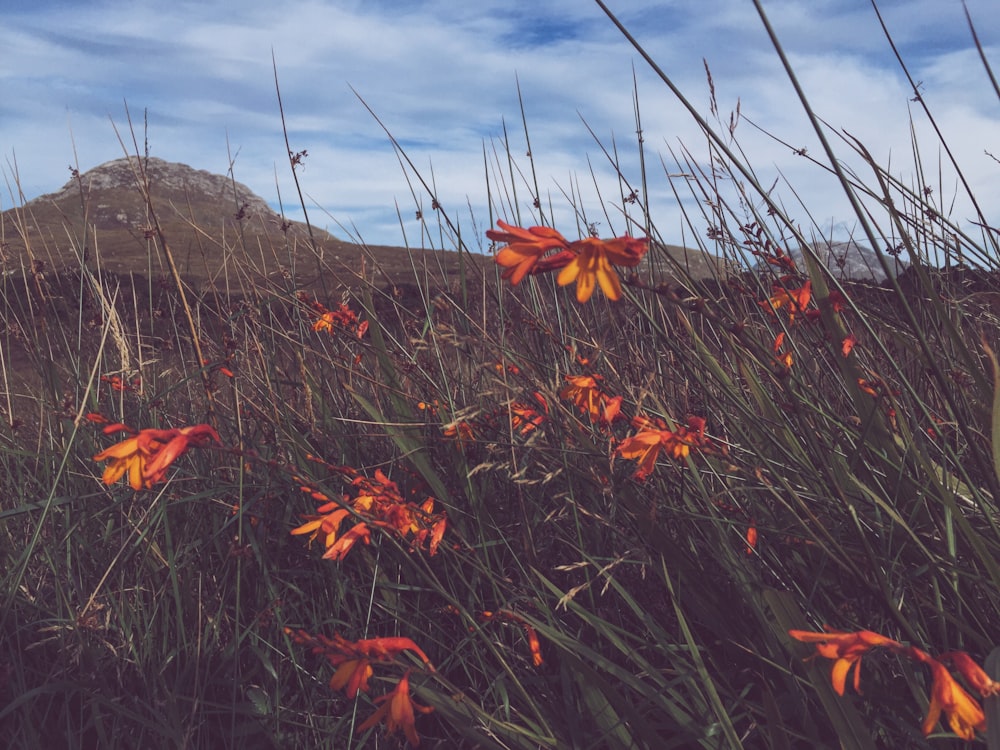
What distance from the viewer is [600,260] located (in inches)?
29.3

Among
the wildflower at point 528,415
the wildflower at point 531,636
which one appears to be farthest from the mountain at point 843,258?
the wildflower at point 531,636

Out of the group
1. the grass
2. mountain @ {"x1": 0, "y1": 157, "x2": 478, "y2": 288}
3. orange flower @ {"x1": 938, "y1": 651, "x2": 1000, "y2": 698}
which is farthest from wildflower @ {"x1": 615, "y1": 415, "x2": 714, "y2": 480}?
mountain @ {"x1": 0, "y1": 157, "x2": 478, "y2": 288}

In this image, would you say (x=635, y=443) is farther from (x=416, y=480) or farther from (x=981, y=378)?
(x=416, y=480)

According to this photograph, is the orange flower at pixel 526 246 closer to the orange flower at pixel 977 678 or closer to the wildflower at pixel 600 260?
the wildflower at pixel 600 260

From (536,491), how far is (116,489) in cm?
100

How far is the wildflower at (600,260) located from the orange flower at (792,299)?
1.93 feet

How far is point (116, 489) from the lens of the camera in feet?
5.86

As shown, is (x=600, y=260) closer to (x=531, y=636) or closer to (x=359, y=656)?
(x=359, y=656)

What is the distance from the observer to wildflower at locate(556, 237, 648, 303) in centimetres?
72

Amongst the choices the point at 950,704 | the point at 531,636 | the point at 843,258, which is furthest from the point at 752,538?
the point at 843,258

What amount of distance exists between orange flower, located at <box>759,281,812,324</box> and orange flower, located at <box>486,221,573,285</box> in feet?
1.99

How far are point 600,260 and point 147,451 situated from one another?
615 mm

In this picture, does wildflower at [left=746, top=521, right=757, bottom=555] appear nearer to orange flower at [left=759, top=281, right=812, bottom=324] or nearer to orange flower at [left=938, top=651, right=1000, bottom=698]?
orange flower at [left=759, top=281, right=812, bottom=324]

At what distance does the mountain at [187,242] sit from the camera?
6.36 ft
